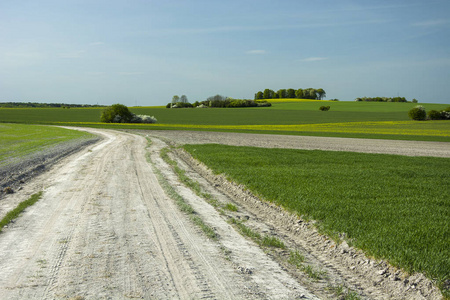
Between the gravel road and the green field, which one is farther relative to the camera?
the green field

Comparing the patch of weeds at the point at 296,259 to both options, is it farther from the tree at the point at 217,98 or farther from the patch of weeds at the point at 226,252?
the tree at the point at 217,98

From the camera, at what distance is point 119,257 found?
18.8 ft

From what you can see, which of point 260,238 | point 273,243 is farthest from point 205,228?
point 273,243

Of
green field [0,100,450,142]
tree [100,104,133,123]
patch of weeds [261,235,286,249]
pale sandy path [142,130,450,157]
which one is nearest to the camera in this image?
patch of weeds [261,235,286,249]

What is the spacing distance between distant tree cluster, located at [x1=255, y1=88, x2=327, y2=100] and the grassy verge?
541 ft

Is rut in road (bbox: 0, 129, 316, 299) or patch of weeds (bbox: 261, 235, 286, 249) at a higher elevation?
rut in road (bbox: 0, 129, 316, 299)

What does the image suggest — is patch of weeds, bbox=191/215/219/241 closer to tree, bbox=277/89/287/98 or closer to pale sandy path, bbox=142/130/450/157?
pale sandy path, bbox=142/130/450/157

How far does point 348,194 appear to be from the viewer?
9.98 metres

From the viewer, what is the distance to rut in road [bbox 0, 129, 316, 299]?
470 cm

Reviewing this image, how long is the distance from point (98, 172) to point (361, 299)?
11.5 metres

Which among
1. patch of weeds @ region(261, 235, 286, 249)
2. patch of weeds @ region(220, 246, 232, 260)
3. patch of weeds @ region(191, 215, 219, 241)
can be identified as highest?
patch of weeds @ region(191, 215, 219, 241)

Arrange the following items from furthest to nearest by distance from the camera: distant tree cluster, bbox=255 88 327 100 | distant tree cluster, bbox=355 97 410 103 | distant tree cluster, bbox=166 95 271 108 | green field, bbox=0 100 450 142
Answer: distant tree cluster, bbox=255 88 327 100 → distant tree cluster, bbox=355 97 410 103 → distant tree cluster, bbox=166 95 271 108 → green field, bbox=0 100 450 142

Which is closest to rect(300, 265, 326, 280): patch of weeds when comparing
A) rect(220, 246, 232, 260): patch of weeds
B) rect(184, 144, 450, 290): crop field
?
rect(184, 144, 450, 290): crop field

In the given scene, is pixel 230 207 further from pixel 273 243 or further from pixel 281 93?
pixel 281 93
